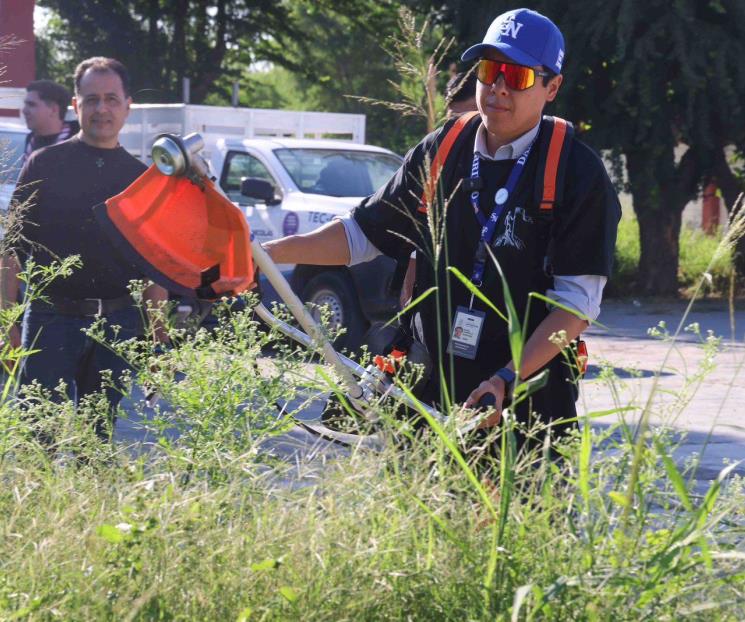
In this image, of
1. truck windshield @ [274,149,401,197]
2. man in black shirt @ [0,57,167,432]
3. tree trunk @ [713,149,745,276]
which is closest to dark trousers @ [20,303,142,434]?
man in black shirt @ [0,57,167,432]

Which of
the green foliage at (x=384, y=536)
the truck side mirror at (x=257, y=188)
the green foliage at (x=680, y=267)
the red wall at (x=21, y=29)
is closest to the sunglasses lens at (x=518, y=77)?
the green foliage at (x=384, y=536)

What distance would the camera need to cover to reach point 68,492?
10.2 ft

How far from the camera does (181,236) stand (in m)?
3.28

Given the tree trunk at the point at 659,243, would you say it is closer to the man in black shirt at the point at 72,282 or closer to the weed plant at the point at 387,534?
the man in black shirt at the point at 72,282

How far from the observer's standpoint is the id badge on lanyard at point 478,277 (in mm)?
3607

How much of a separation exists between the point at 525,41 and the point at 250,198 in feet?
30.7

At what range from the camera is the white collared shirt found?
3.50 meters

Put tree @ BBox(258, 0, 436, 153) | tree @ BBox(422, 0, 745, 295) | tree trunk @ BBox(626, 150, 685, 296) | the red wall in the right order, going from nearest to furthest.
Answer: tree @ BBox(422, 0, 745, 295)
tree trunk @ BBox(626, 150, 685, 296)
the red wall
tree @ BBox(258, 0, 436, 153)

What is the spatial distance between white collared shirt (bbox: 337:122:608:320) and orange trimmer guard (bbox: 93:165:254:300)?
819 mm

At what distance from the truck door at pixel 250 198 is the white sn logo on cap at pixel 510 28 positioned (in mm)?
8797

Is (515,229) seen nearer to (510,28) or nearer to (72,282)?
(510,28)

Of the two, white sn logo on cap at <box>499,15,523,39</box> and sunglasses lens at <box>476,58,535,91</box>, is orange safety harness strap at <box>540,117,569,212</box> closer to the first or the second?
sunglasses lens at <box>476,58,535,91</box>

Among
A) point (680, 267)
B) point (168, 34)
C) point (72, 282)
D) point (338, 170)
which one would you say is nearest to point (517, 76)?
point (72, 282)

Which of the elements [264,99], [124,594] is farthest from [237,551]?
[264,99]
